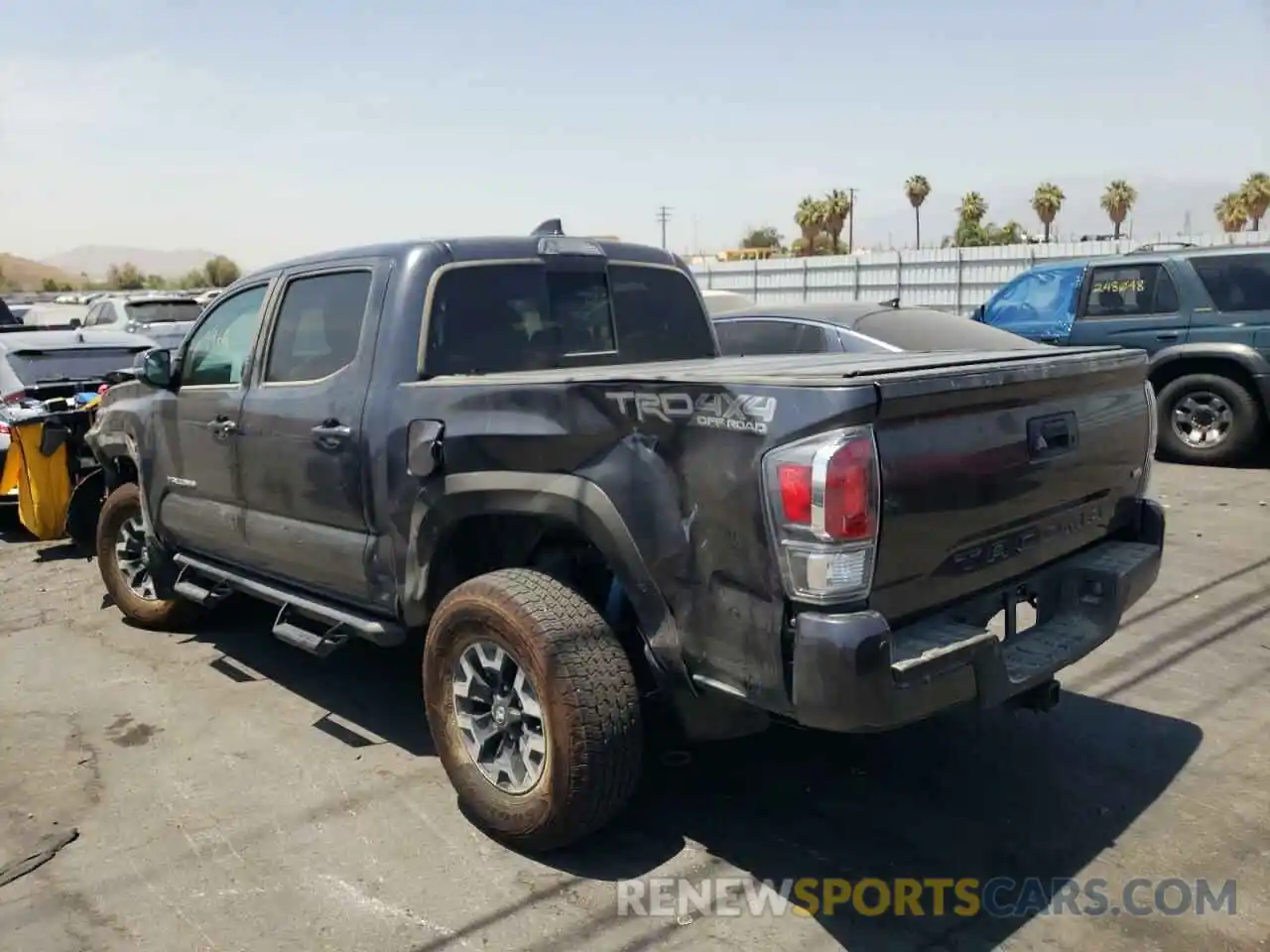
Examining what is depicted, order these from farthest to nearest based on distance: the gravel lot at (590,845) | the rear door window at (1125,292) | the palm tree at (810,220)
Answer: the palm tree at (810,220) → the rear door window at (1125,292) → the gravel lot at (590,845)

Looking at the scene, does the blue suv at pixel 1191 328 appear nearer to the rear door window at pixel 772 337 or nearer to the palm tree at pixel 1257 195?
the rear door window at pixel 772 337

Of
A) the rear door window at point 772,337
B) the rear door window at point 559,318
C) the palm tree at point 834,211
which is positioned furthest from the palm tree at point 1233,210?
the rear door window at point 559,318

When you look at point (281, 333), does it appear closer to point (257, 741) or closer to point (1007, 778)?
point (257, 741)

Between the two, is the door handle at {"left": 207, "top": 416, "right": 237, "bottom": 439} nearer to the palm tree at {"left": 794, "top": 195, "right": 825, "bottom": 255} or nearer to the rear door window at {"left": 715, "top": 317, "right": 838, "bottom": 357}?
the rear door window at {"left": 715, "top": 317, "right": 838, "bottom": 357}

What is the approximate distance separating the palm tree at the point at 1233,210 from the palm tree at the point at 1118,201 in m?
5.38

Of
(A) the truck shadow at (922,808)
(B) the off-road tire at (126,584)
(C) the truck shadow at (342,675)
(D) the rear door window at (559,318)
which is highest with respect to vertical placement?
(D) the rear door window at (559,318)

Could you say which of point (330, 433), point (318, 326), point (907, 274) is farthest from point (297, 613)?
point (907, 274)

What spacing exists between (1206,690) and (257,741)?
4060 millimetres

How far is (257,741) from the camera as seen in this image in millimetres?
4484

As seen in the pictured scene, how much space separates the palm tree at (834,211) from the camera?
67000 millimetres

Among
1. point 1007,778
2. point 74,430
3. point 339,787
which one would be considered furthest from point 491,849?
point 74,430

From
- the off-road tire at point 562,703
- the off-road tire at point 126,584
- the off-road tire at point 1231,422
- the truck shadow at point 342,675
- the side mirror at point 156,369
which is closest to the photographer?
the off-road tire at point 562,703

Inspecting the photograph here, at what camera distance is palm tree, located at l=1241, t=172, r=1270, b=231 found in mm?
51656

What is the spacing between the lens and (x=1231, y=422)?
980cm
